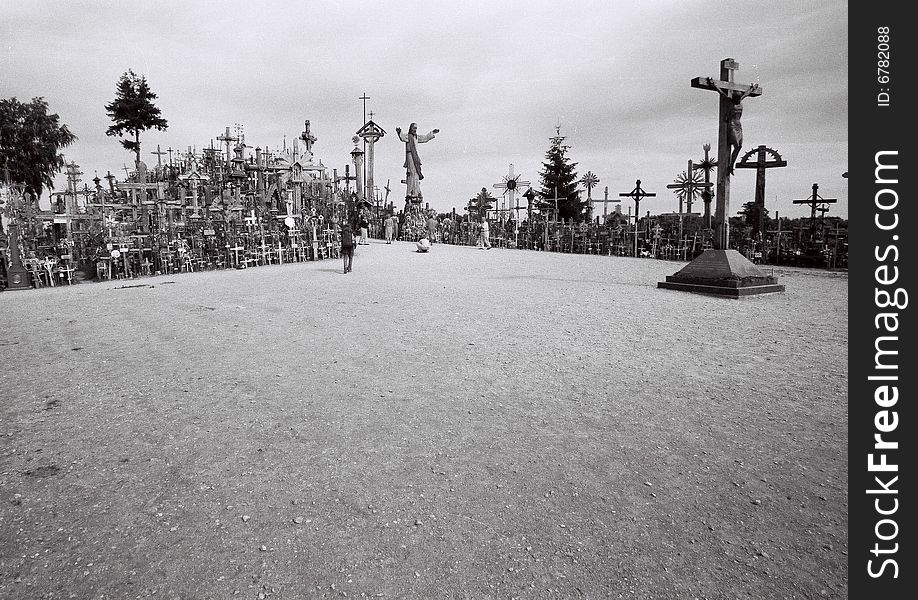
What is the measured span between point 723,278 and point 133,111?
132 feet

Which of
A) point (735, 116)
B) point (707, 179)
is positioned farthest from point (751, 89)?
point (707, 179)

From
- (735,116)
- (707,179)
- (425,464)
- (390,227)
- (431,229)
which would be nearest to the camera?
(425,464)

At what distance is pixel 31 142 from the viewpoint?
29562mm

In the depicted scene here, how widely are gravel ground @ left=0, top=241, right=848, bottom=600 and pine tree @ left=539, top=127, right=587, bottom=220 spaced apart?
1175 inches

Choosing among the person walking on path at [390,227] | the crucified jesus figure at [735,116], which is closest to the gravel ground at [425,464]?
the crucified jesus figure at [735,116]

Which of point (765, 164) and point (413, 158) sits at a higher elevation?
point (413, 158)

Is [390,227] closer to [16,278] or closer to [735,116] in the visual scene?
[16,278]

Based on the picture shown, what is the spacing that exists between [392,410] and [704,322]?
5079 millimetres

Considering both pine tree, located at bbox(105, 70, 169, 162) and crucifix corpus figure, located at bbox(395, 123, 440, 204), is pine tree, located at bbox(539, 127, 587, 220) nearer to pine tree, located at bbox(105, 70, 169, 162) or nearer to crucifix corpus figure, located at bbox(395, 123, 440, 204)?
crucifix corpus figure, located at bbox(395, 123, 440, 204)

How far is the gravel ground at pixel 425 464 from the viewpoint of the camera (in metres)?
2.09

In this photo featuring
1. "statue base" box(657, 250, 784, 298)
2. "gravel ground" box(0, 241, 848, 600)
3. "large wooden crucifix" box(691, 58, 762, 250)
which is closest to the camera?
"gravel ground" box(0, 241, 848, 600)

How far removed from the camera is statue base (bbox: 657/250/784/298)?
30.7ft

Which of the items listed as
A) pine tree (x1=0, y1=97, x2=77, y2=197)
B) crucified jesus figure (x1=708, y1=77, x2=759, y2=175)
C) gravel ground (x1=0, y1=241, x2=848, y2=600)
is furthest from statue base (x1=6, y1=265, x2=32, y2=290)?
pine tree (x1=0, y1=97, x2=77, y2=197)
